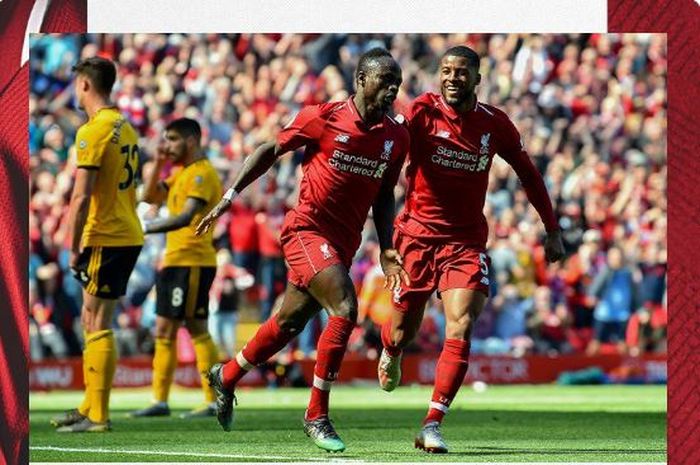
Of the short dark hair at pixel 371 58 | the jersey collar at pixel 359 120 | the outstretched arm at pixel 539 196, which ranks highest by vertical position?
the short dark hair at pixel 371 58

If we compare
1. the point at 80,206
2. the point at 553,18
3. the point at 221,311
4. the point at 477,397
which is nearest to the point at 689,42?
the point at 553,18

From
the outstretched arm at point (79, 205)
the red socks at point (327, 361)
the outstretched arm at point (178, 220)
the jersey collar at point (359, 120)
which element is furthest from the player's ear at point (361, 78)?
the outstretched arm at point (178, 220)

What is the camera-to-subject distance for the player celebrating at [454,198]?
35.6 ft

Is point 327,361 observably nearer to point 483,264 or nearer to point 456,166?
point 483,264

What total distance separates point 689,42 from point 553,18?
73 cm

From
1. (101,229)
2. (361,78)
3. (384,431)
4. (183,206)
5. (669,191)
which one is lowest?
(384,431)

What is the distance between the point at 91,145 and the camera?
12.1 metres

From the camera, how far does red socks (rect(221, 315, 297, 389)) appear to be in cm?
1075

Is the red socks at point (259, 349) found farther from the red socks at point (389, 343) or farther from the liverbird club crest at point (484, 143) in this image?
the liverbird club crest at point (484, 143)

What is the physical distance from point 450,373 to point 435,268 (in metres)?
0.93


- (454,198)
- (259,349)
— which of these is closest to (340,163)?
(454,198)

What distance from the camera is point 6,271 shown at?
29.0 ft

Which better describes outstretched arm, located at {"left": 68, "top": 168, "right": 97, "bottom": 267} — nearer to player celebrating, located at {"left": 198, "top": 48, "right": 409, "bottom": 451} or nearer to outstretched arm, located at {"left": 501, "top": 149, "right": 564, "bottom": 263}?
player celebrating, located at {"left": 198, "top": 48, "right": 409, "bottom": 451}

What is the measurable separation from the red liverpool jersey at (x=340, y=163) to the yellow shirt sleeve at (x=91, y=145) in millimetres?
2022
